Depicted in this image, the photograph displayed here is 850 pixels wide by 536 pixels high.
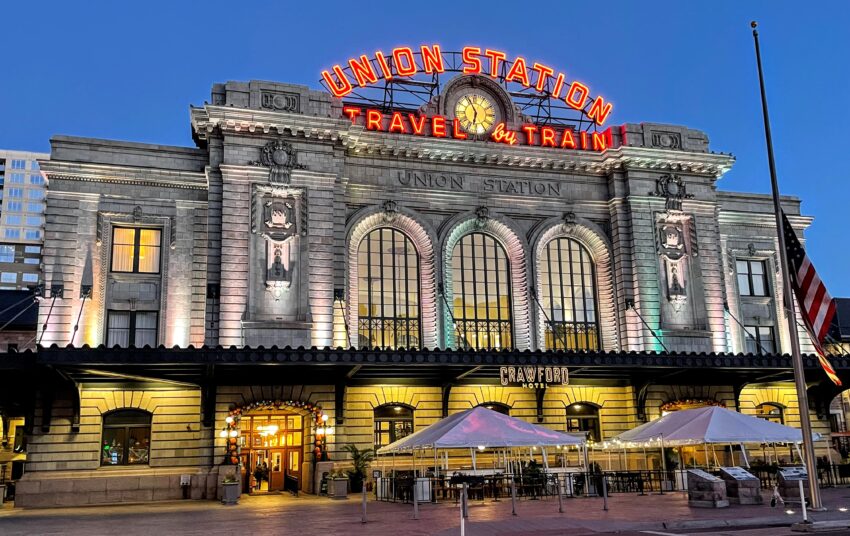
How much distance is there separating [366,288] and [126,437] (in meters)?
12.3

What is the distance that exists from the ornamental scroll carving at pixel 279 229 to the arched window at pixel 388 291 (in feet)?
12.9

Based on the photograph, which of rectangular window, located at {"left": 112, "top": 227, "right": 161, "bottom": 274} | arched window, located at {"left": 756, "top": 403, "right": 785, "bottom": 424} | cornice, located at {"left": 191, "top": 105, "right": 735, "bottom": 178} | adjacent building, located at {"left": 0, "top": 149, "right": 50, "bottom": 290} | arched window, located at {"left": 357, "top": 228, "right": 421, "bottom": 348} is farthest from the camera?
adjacent building, located at {"left": 0, "top": 149, "right": 50, "bottom": 290}

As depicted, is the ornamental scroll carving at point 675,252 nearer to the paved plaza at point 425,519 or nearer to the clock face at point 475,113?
the clock face at point 475,113

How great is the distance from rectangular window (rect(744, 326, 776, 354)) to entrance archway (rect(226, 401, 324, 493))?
23.4 m

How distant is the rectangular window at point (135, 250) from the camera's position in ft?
116

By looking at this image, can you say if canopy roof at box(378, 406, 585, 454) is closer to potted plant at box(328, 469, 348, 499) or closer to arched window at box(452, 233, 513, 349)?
potted plant at box(328, 469, 348, 499)

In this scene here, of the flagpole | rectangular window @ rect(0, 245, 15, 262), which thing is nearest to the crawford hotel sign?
the flagpole

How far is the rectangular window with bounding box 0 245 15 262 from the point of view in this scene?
126 metres

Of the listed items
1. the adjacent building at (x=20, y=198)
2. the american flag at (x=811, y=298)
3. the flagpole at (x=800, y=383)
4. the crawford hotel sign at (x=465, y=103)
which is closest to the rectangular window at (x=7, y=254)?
the adjacent building at (x=20, y=198)

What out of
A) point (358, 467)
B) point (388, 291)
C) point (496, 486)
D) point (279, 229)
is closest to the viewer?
point (496, 486)

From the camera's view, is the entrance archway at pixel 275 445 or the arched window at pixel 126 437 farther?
the entrance archway at pixel 275 445

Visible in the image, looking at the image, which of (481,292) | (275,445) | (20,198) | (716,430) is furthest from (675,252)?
(20,198)

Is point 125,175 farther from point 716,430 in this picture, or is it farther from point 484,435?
point 716,430

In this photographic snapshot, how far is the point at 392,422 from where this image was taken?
36.2 m
